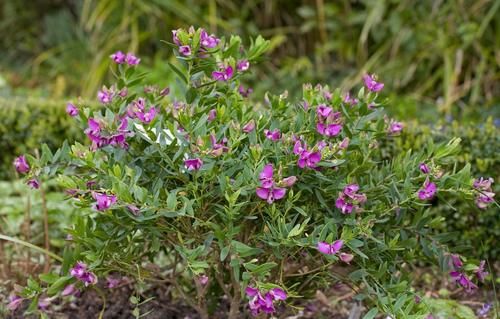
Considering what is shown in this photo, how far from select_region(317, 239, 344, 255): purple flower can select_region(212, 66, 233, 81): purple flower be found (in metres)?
0.59

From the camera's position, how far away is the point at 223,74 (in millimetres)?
2186

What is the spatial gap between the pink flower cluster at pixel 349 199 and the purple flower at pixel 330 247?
0.13 meters

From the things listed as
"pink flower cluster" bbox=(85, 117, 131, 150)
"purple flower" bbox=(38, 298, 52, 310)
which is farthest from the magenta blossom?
"purple flower" bbox=(38, 298, 52, 310)

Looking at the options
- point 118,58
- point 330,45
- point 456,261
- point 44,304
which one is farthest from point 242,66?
point 330,45

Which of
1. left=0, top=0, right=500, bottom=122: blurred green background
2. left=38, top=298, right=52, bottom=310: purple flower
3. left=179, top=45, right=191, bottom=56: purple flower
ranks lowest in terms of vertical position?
left=0, top=0, right=500, bottom=122: blurred green background

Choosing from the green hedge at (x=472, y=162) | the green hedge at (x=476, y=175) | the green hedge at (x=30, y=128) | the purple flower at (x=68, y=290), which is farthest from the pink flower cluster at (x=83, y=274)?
the green hedge at (x=30, y=128)

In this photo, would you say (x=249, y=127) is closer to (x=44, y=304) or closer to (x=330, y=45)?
(x=44, y=304)

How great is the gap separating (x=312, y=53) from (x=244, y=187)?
15.0 ft

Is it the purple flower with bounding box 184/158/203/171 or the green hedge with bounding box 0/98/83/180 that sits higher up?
the purple flower with bounding box 184/158/203/171

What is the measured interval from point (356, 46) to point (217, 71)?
397cm

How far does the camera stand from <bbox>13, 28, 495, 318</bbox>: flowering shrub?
194 centimetres

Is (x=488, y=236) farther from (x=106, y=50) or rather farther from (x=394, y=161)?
(x=106, y=50)

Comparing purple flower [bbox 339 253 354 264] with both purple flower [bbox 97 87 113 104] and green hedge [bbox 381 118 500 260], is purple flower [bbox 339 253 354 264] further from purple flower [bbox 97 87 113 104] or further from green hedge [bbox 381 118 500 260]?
green hedge [bbox 381 118 500 260]

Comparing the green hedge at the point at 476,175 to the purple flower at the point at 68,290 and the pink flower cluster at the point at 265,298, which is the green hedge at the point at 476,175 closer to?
the pink flower cluster at the point at 265,298
